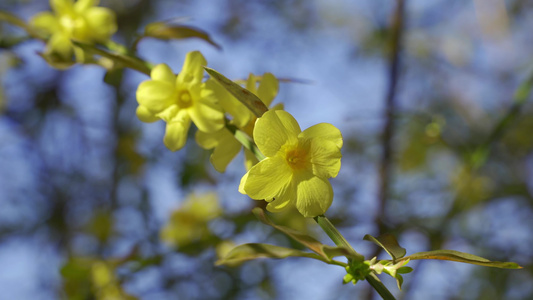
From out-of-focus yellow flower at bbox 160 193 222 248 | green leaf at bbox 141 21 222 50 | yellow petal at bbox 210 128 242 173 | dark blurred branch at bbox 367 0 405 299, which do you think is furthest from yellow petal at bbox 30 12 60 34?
dark blurred branch at bbox 367 0 405 299

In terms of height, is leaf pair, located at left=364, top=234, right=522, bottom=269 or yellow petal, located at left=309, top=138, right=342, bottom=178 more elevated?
yellow petal, located at left=309, top=138, right=342, bottom=178

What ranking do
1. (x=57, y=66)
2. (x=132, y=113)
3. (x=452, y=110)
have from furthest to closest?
(x=452, y=110)
(x=132, y=113)
(x=57, y=66)

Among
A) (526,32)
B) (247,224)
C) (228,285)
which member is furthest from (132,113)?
(526,32)

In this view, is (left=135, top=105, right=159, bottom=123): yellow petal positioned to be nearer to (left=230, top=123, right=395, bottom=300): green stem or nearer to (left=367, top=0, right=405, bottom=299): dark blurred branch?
(left=230, top=123, right=395, bottom=300): green stem

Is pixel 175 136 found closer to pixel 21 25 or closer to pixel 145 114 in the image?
pixel 145 114

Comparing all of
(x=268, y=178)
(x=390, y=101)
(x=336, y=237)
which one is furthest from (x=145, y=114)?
(x=390, y=101)

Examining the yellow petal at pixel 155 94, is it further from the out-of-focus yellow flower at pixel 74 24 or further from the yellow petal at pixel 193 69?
the out-of-focus yellow flower at pixel 74 24

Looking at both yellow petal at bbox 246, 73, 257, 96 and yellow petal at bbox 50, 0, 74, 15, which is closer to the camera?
yellow petal at bbox 246, 73, 257, 96

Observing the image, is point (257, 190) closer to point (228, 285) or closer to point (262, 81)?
point (262, 81)
